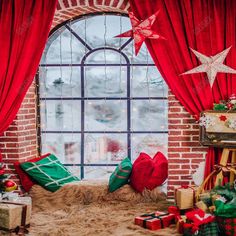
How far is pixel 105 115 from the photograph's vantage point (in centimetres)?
550

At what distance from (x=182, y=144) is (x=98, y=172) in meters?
1.09

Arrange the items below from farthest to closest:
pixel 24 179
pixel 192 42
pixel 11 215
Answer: pixel 24 179
pixel 192 42
pixel 11 215

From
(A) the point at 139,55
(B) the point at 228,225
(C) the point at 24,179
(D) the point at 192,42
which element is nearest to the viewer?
(B) the point at 228,225

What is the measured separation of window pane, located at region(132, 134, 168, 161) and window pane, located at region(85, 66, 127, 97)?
0.51m

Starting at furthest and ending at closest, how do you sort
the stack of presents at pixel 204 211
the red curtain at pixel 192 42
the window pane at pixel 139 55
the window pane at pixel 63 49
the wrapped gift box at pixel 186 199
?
the window pane at pixel 63 49 < the window pane at pixel 139 55 < the red curtain at pixel 192 42 < the wrapped gift box at pixel 186 199 < the stack of presents at pixel 204 211

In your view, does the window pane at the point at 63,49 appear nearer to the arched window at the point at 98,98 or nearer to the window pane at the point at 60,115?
the arched window at the point at 98,98

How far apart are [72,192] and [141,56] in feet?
5.35

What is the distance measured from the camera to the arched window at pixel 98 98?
5395mm

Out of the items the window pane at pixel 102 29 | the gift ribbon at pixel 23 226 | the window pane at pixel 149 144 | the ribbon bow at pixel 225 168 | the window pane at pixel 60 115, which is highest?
the window pane at pixel 102 29

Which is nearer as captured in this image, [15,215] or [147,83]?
[15,215]

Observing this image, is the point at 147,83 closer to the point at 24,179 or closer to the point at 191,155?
the point at 191,155

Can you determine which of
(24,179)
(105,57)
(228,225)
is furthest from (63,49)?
(228,225)

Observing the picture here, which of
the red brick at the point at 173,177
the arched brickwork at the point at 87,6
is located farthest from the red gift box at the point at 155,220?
the arched brickwork at the point at 87,6

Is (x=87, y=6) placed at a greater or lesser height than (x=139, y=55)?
greater
